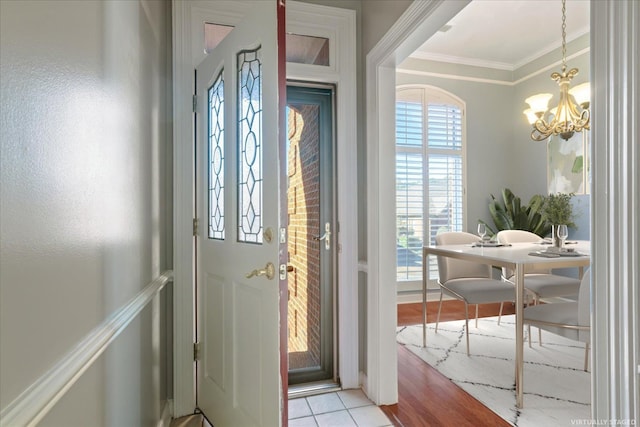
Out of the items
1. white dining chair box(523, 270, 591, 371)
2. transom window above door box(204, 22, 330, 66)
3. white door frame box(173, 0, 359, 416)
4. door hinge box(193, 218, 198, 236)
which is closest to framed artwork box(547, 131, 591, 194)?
white dining chair box(523, 270, 591, 371)

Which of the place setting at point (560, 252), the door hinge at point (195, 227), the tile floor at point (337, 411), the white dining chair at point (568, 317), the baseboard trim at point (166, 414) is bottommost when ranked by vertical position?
the tile floor at point (337, 411)

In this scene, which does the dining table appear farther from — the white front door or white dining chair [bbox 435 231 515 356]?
the white front door

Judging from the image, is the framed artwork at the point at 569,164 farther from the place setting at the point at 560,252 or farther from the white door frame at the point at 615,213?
the white door frame at the point at 615,213

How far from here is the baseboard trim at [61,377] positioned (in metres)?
0.58

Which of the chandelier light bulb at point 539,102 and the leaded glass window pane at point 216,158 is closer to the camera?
the leaded glass window pane at point 216,158

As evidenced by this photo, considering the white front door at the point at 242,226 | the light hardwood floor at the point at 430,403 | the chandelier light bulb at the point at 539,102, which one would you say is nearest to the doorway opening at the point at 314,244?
the light hardwood floor at the point at 430,403

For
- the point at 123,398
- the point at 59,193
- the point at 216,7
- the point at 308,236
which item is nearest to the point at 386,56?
the point at 216,7

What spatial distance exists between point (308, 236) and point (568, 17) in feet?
11.6

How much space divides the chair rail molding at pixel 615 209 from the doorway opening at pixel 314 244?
1.58 meters

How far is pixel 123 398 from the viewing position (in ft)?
3.80

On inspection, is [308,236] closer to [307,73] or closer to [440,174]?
[307,73]

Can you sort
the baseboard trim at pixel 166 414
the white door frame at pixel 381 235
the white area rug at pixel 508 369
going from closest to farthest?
the baseboard trim at pixel 166 414
the white area rug at pixel 508 369
the white door frame at pixel 381 235

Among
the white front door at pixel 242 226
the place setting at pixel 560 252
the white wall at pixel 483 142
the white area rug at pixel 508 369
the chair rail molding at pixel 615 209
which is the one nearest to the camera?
the chair rail molding at pixel 615 209

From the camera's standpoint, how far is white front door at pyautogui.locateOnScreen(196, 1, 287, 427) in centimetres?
138
